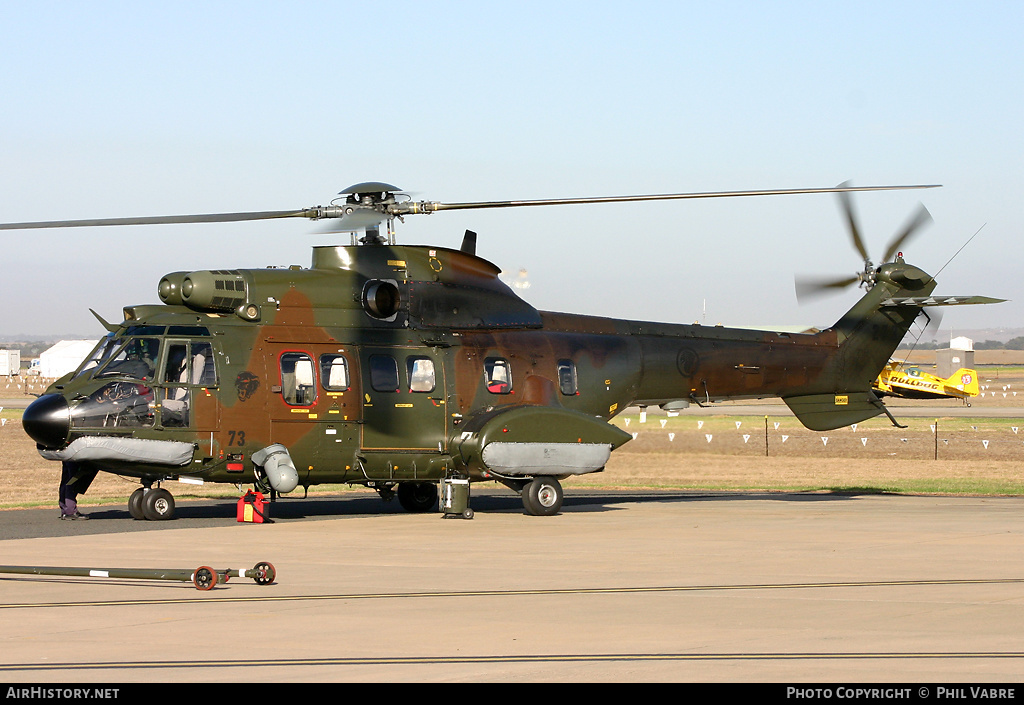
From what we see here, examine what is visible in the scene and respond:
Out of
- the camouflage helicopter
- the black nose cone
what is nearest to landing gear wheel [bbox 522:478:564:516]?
the camouflage helicopter

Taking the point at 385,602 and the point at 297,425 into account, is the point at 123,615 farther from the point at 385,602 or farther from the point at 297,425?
the point at 297,425

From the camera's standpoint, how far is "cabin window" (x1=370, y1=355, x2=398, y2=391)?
20625 millimetres

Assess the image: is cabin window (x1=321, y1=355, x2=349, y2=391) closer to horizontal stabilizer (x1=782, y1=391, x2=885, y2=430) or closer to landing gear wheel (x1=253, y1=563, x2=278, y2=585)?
landing gear wheel (x1=253, y1=563, x2=278, y2=585)

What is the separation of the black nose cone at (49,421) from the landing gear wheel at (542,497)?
7.57m

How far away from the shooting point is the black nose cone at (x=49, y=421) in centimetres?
1858

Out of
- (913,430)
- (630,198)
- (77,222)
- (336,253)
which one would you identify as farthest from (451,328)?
(913,430)

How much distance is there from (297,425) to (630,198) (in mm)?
6629

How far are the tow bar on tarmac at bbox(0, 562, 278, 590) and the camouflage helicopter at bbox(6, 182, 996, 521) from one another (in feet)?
23.6

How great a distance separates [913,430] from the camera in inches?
2003

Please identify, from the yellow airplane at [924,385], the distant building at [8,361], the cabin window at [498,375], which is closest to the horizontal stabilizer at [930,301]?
the cabin window at [498,375]

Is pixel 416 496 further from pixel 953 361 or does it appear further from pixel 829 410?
pixel 953 361

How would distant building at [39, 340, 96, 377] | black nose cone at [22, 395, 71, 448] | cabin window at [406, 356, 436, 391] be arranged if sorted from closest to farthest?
black nose cone at [22, 395, 71, 448] < cabin window at [406, 356, 436, 391] < distant building at [39, 340, 96, 377]

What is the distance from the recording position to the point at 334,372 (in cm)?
2036

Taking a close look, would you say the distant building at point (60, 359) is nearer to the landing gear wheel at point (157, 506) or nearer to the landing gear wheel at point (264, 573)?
the landing gear wheel at point (157, 506)
